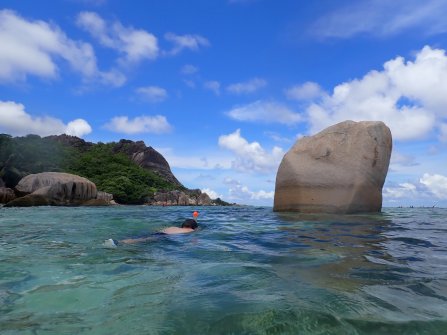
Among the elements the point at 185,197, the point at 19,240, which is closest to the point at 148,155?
the point at 185,197

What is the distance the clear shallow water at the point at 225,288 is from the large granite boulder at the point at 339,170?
8147 millimetres

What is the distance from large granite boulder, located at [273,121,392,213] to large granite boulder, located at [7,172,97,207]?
22.1m

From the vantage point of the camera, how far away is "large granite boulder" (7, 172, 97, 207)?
30.2 m

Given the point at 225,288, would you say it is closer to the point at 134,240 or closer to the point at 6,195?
the point at 134,240

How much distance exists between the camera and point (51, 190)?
3133 centimetres

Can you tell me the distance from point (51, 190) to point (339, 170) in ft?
82.1

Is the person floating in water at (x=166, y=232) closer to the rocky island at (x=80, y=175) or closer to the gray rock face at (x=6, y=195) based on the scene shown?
the rocky island at (x=80, y=175)

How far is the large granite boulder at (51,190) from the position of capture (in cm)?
3017

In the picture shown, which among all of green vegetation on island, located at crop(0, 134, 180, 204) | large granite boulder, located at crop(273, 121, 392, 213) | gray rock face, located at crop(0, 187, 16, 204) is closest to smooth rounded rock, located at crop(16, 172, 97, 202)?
gray rock face, located at crop(0, 187, 16, 204)

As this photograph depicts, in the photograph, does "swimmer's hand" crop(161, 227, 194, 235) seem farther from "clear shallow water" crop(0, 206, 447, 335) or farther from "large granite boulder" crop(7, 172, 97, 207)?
"large granite boulder" crop(7, 172, 97, 207)

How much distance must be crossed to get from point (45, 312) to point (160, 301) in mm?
1044

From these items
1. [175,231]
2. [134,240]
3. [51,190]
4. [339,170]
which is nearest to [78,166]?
[51,190]

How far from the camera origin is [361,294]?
148 inches

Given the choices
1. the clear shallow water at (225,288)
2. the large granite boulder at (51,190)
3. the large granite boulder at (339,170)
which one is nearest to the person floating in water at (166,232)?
the clear shallow water at (225,288)
